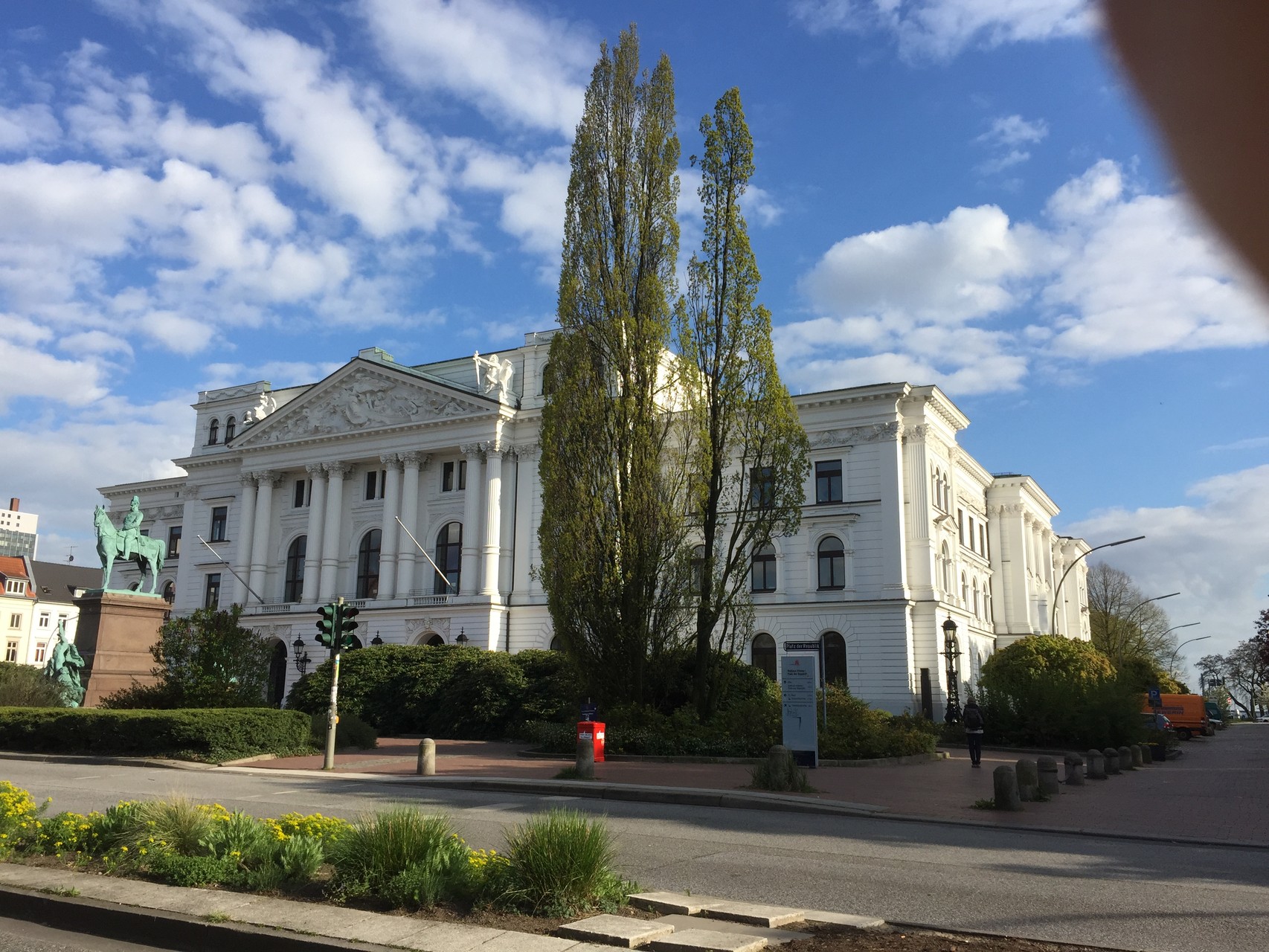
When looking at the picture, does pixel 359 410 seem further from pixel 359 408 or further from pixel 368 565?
pixel 368 565

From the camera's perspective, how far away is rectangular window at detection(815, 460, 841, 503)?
48.0 meters

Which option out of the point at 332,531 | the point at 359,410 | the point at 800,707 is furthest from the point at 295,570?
the point at 800,707

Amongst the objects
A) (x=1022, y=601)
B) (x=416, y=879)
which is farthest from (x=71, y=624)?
(x=416, y=879)

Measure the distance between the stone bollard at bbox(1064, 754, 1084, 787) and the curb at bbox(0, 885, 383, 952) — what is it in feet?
61.2

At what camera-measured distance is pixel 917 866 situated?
35.6 ft

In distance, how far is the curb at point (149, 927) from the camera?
270 inches

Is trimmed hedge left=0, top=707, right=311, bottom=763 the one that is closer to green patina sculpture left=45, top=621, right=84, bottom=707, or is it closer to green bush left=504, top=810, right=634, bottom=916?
green patina sculpture left=45, top=621, right=84, bottom=707

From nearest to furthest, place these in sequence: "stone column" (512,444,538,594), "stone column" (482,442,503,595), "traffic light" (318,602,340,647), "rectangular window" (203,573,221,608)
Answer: "traffic light" (318,602,340,647) → "stone column" (482,442,503,595) → "stone column" (512,444,538,594) → "rectangular window" (203,573,221,608)

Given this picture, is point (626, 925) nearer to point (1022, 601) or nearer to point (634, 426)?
point (634, 426)

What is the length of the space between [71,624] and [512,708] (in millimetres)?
71270

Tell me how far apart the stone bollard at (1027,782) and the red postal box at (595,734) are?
314 inches

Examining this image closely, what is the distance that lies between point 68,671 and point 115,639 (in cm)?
150

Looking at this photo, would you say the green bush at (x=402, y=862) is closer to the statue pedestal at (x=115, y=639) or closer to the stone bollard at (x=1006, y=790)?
the stone bollard at (x=1006, y=790)

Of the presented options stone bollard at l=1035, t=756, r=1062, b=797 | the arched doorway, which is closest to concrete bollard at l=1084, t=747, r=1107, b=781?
stone bollard at l=1035, t=756, r=1062, b=797
